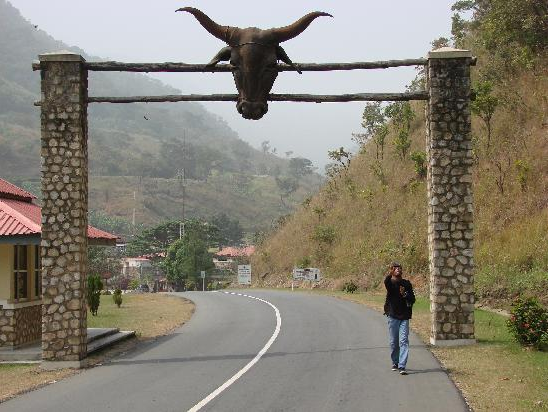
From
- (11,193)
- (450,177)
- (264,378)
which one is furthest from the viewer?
(11,193)

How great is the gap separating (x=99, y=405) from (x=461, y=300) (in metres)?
8.21

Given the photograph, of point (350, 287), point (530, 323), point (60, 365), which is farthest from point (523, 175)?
point (60, 365)

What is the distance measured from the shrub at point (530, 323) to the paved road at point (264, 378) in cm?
192

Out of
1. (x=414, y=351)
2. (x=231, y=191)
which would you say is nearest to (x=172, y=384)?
(x=414, y=351)

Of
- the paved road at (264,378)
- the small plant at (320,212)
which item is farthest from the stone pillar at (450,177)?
the small plant at (320,212)

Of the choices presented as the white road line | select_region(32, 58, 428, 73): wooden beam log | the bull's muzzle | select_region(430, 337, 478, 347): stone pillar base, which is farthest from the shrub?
the bull's muzzle

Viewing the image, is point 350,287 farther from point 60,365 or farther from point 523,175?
point 60,365

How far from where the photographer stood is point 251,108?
539 inches

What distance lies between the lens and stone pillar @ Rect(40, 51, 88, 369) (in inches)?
535

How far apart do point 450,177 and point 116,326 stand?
1256 cm

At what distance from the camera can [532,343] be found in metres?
12.9

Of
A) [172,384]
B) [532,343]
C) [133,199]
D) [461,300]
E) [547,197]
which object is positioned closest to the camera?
[172,384]

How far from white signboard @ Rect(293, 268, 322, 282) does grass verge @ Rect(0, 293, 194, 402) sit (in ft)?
34.4

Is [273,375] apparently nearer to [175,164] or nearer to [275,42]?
[275,42]
